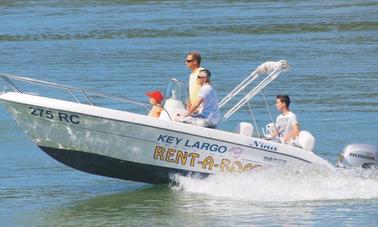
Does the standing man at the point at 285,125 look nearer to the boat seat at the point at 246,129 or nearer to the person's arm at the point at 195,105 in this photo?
the boat seat at the point at 246,129

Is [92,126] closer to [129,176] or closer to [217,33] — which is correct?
[129,176]

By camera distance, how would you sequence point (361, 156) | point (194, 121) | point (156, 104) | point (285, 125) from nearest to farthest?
point (194, 121) → point (361, 156) → point (156, 104) → point (285, 125)

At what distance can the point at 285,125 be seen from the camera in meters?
16.9

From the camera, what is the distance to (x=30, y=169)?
62.4ft

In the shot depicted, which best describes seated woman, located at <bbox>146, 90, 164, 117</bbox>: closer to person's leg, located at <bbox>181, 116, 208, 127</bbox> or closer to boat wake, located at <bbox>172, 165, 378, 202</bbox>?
person's leg, located at <bbox>181, 116, 208, 127</bbox>

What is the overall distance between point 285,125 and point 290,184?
2.76 ft

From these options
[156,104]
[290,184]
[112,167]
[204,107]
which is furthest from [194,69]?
[290,184]

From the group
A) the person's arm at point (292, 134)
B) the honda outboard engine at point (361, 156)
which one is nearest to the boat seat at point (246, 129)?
the person's arm at point (292, 134)

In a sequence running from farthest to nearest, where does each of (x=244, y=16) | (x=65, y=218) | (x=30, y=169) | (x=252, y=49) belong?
(x=244, y=16), (x=252, y=49), (x=30, y=169), (x=65, y=218)

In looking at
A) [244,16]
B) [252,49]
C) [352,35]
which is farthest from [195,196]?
A: [244,16]

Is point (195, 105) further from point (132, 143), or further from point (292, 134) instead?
point (292, 134)

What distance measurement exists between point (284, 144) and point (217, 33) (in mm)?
23149

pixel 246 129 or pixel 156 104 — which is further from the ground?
pixel 156 104

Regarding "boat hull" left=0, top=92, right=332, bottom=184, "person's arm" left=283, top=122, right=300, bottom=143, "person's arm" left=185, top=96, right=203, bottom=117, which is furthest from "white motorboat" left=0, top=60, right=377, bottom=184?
"person's arm" left=185, top=96, right=203, bottom=117
